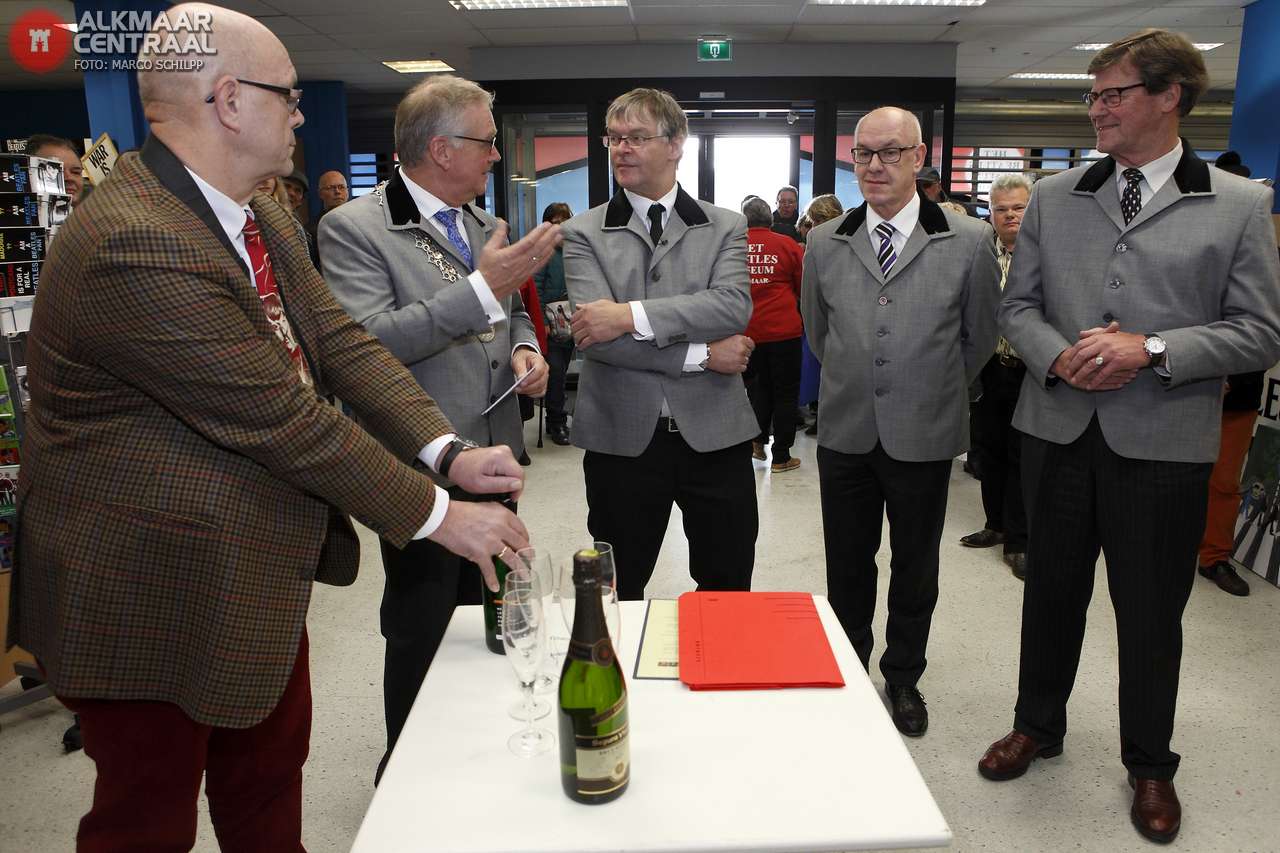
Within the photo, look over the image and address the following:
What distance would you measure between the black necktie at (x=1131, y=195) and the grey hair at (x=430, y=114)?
5.07ft

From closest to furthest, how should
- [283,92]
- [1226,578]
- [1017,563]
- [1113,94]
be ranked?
[283,92] → [1113,94] → [1226,578] → [1017,563]

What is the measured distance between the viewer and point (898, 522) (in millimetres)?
2539

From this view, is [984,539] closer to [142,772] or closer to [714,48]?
[142,772]

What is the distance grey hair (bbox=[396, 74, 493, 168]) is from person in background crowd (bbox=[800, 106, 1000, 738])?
1.07 meters

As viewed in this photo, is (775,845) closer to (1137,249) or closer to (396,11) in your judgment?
(1137,249)

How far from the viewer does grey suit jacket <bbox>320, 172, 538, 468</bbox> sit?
6.22 feet

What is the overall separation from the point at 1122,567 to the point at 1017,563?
184cm

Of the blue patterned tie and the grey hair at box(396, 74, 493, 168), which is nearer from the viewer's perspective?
the grey hair at box(396, 74, 493, 168)

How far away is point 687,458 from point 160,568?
1.42 m

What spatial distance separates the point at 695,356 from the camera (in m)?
2.31

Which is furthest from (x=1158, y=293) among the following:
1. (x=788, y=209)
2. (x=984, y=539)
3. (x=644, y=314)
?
(x=788, y=209)

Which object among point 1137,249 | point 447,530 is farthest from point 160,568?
point 1137,249

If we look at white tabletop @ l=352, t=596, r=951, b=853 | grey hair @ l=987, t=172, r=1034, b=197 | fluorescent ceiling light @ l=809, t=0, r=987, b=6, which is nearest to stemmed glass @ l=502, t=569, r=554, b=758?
white tabletop @ l=352, t=596, r=951, b=853

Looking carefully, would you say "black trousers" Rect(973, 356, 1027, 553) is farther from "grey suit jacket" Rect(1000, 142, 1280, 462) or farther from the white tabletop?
the white tabletop
